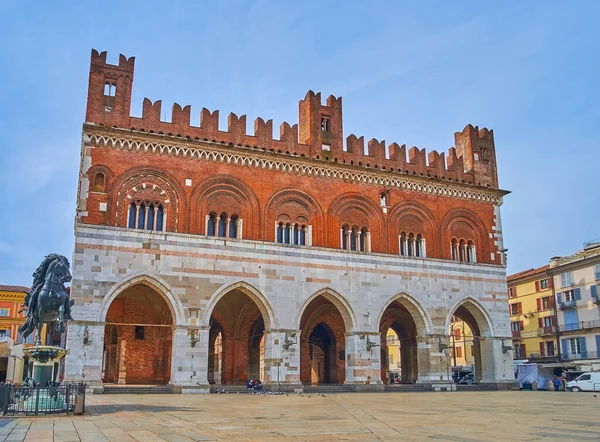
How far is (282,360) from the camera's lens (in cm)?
2603

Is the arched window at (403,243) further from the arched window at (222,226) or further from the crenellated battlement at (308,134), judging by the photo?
the arched window at (222,226)

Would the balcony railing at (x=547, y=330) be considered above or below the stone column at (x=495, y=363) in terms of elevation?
above

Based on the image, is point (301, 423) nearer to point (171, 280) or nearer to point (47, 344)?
point (47, 344)

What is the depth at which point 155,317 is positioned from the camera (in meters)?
29.9

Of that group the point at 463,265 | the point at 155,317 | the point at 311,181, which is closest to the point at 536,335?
the point at 463,265

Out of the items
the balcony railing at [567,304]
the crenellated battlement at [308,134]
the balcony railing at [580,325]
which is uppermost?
the crenellated battlement at [308,134]

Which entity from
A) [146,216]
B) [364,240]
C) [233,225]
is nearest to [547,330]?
[364,240]

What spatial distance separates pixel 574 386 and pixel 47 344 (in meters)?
26.7

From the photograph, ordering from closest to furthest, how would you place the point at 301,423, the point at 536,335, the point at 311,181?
1. the point at 301,423
2. the point at 311,181
3. the point at 536,335

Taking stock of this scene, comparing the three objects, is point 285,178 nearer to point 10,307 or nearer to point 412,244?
point 412,244

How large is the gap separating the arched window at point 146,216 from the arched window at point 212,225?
1.98 metres

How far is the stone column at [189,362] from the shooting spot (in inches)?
951

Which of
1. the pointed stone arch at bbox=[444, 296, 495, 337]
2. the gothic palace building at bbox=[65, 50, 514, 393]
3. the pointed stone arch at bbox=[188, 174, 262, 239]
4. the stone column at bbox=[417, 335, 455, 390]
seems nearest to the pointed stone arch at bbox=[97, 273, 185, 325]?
the gothic palace building at bbox=[65, 50, 514, 393]

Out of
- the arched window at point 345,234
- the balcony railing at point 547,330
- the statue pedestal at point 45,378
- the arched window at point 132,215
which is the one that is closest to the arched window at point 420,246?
the arched window at point 345,234
